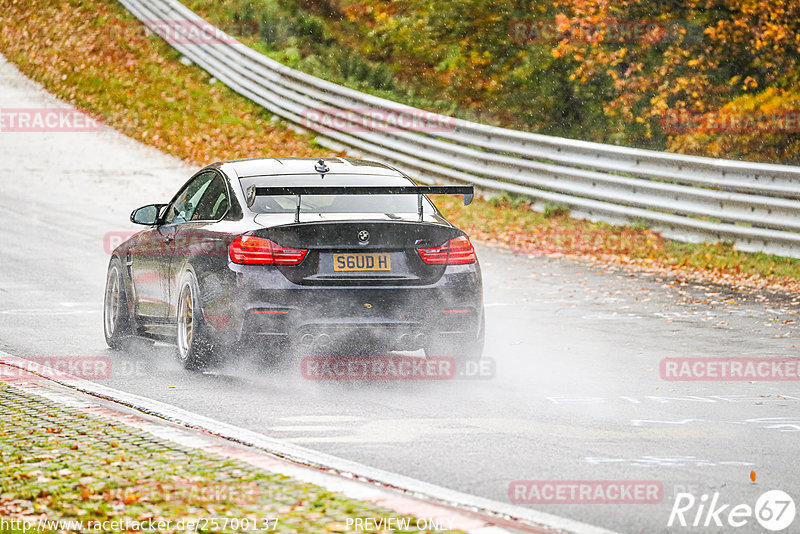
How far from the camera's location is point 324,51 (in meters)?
29.7

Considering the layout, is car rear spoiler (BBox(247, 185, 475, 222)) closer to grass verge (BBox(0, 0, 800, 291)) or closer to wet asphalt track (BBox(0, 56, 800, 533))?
wet asphalt track (BBox(0, 56, 800, 533))

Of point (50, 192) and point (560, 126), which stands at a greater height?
point (560, 126)

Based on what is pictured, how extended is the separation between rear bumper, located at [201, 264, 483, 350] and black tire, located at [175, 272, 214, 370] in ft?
0.86

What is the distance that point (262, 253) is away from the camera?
8.89 metres

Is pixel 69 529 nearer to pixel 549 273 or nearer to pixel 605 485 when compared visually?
pixel 605 485

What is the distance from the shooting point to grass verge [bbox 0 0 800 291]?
52.0 ft

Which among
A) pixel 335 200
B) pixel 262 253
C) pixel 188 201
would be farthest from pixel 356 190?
pixel 188 201

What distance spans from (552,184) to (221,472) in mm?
13520

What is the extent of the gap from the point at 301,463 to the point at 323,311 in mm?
2345

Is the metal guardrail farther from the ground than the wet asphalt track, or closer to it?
farther from the ground

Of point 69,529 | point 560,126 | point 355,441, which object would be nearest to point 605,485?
point 355,441

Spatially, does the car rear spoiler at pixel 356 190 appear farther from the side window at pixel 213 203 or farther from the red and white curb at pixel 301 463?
the red and white curb at pixel 301 463

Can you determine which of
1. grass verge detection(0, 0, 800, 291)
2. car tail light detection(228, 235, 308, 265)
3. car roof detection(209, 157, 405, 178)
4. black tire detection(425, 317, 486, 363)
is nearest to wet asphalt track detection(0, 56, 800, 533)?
black tire detection(425, 317, 486, 363)

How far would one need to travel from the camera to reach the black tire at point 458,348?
30.3 feet
